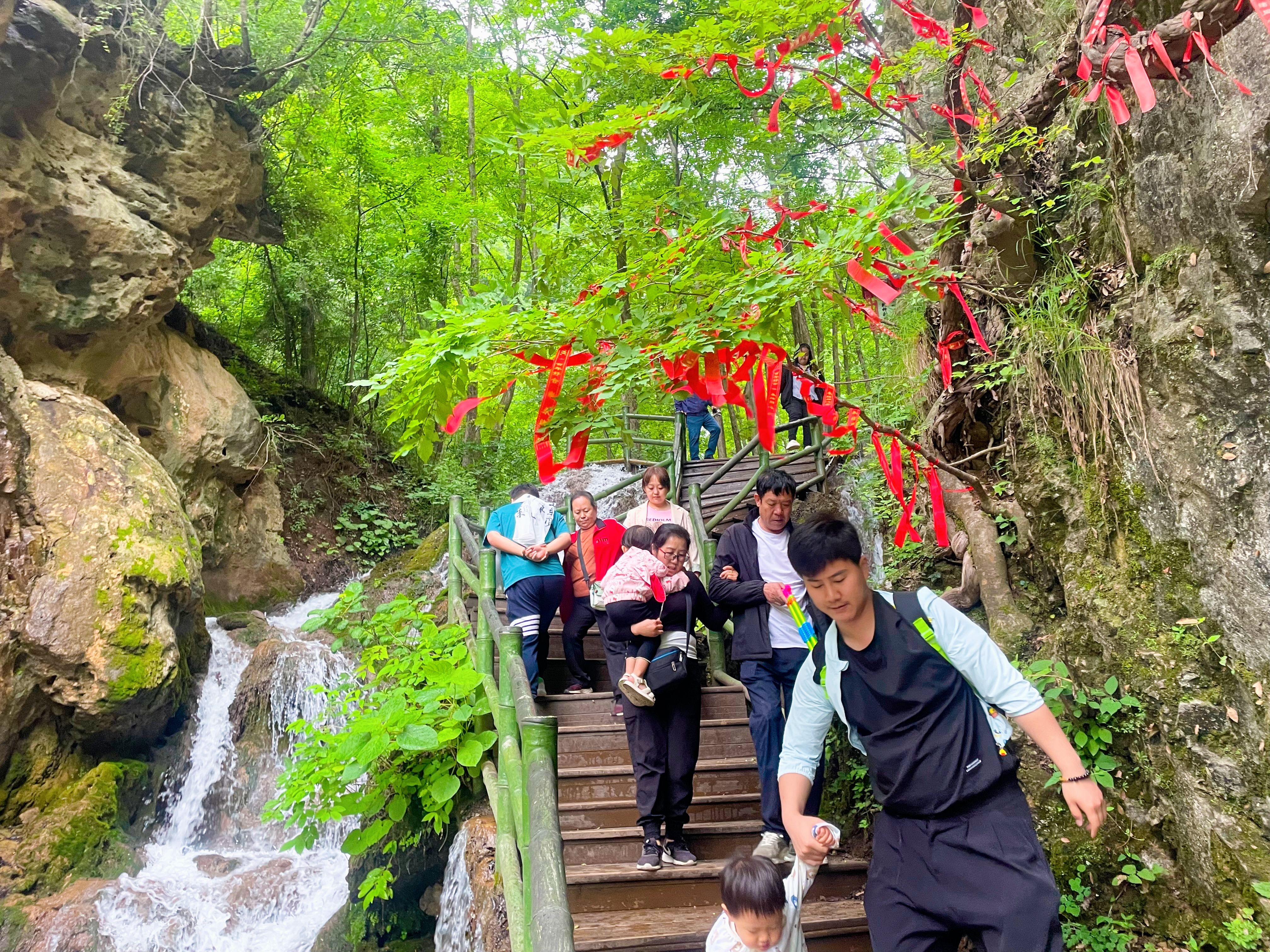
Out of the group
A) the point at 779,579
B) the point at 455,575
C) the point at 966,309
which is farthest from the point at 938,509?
the point at 455,575

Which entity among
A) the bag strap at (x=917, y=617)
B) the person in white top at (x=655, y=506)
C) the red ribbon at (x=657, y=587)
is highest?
the person in white top at (x=655, y=506)

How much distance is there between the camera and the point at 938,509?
454cm

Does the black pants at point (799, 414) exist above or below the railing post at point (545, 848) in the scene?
above

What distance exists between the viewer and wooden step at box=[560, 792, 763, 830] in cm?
395

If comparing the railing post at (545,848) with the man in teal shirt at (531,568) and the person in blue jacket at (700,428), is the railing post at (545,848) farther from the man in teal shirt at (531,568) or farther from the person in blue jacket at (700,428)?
the person in blue jacket at (700,428)

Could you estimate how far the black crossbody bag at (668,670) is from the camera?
3248mm

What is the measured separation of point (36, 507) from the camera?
271 inches

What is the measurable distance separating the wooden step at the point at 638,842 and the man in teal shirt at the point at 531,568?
1.16 m

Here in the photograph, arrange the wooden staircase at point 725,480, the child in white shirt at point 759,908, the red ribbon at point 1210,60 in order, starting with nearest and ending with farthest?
1. the child in white shirt at point 759,908
2. the red ribbon at point 1210,60
3. the wooden staircase at point 725,480

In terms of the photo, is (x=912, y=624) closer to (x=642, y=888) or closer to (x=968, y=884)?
(x=968, y=884)

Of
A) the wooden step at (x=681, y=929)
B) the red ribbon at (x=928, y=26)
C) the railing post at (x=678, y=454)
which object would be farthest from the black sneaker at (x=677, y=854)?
the railing post at (x=678, y=454)

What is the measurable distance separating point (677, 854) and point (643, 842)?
276mm

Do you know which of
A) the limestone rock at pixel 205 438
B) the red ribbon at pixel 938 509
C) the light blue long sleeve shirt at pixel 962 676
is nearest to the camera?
the light blue long sleeve shirt at pixel 962 676

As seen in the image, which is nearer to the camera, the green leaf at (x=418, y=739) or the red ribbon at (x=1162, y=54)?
the red ribbon at (x=1162, y=54)
